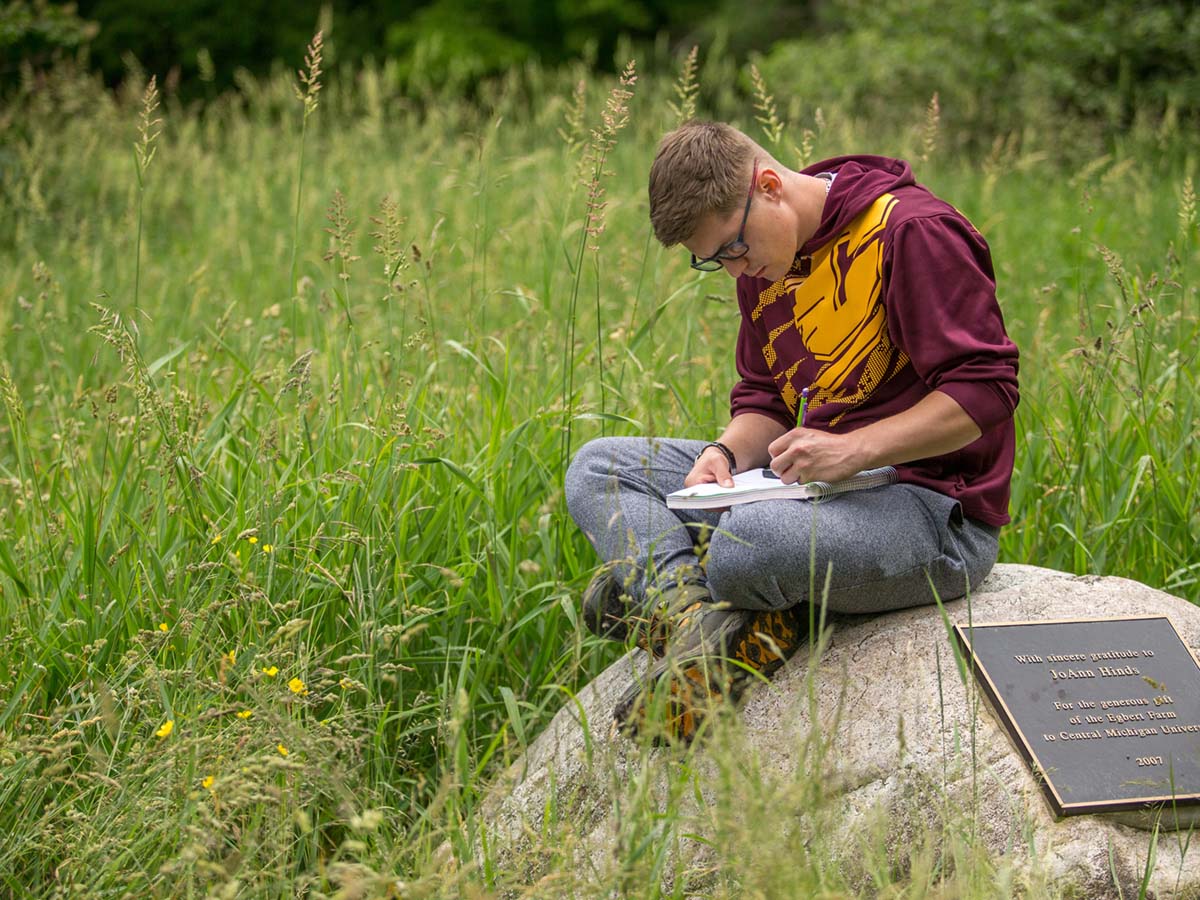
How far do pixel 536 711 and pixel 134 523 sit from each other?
3.19 ft

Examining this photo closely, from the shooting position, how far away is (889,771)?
219 centimetres

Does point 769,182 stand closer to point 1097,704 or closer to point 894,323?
point 894,323

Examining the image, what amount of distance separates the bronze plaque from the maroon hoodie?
0.28 meters

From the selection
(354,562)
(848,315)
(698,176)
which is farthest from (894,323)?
(354,562)

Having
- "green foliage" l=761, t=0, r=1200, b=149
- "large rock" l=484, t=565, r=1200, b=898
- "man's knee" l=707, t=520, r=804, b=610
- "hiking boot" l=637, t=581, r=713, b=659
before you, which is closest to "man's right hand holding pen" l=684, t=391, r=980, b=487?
"man's knee" l=707, t=520, r=804, b=610

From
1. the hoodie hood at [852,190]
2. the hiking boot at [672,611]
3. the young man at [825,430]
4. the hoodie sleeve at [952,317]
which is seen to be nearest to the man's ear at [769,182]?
the young man at [825,430]

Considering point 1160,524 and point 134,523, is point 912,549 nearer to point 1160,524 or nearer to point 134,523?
point 1160,524

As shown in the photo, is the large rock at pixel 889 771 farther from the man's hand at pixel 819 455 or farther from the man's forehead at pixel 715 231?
the man's forehead at pixel 715 231

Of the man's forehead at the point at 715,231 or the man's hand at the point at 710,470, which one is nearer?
the man's forehead at the point at 715,231

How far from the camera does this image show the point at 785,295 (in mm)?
2562

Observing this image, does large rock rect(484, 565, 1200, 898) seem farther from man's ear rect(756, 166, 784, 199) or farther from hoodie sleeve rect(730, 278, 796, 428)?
man's ear rect(756, 166, 784, 199)

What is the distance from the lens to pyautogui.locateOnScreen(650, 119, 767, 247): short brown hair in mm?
2301

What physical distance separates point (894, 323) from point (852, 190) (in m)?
0.31

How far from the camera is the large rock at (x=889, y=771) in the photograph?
201cm
